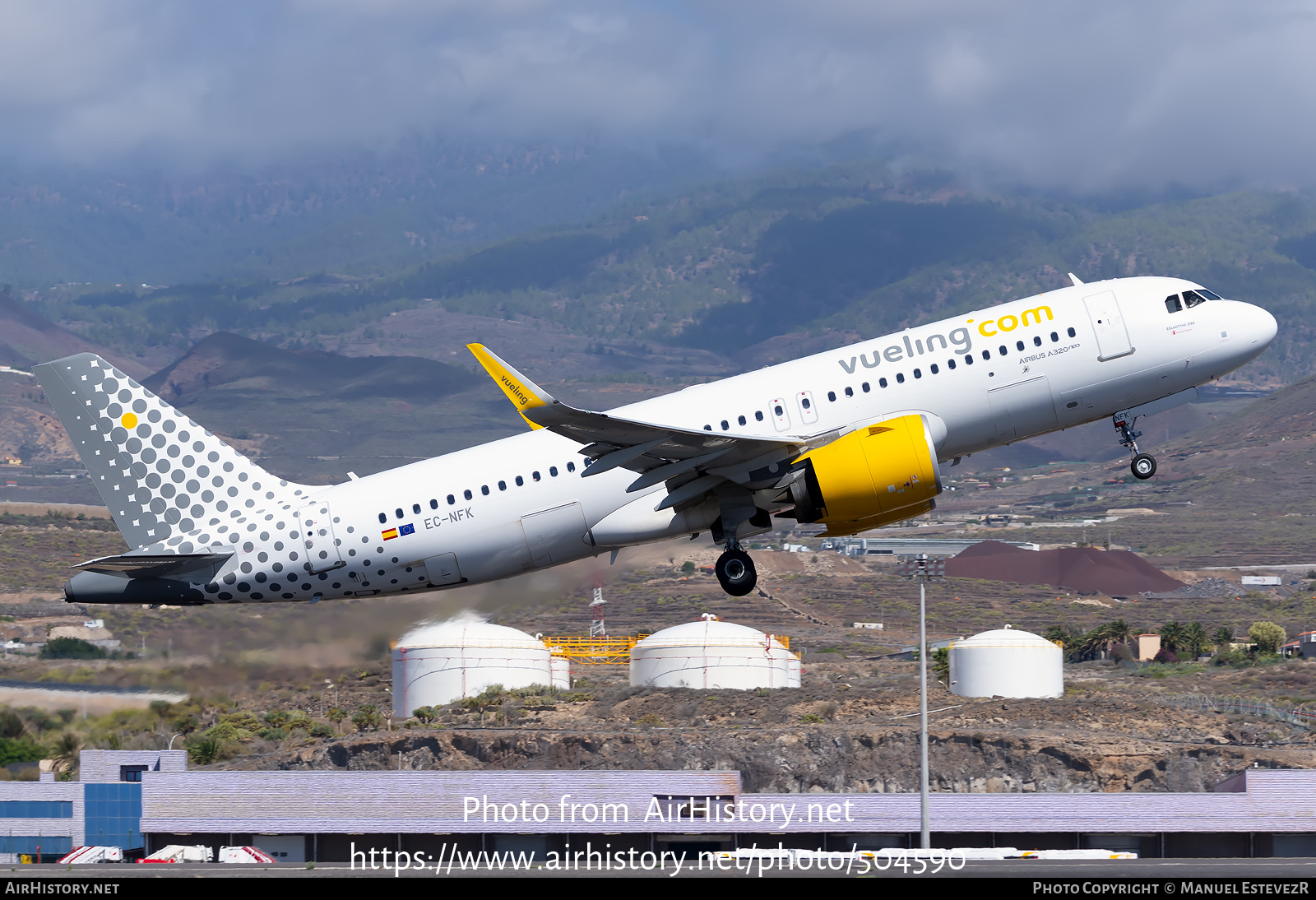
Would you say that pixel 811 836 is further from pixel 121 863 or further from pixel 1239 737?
pixel 1239 737

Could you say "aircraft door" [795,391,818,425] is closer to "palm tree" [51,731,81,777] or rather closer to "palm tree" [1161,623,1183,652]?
"palm tree" [51,731,81,777]

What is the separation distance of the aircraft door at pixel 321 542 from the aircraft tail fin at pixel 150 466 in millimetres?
1260

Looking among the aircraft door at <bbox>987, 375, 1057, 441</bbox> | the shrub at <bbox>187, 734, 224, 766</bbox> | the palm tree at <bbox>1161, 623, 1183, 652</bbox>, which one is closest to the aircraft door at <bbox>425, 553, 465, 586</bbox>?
the aircraft door at <bbox>987, 375, 1057, 441</bbox>

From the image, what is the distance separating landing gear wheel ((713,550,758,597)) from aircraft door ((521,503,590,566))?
145 inches

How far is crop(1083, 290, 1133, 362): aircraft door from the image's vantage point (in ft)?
133

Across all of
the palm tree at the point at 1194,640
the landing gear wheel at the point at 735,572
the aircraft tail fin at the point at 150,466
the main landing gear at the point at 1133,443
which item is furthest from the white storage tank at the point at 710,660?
the landing gear wheel at the point at 735,572

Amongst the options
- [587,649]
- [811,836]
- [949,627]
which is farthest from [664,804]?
[949,627]

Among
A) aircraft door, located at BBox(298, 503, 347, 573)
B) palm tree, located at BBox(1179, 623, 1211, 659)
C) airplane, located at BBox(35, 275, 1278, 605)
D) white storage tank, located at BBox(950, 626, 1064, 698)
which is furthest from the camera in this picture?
palm tree, located at BBox(1179, 623, 1211, 659)

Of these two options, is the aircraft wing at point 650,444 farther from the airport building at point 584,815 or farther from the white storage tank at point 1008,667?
the white storage tank at point 1008,667

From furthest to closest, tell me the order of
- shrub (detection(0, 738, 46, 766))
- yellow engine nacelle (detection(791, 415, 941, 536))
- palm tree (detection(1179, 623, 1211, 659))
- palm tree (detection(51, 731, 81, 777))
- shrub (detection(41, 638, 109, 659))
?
palm tree (detection(1179, 623, 1211, 659))
shrub (detection(0, 738, 46, 766))
palm tree (detection(51, 731, 81, 777))
shrub (detection(41, 638, 109, 659))
yellow engine nacelle (detection(791, 415, 941, 536))

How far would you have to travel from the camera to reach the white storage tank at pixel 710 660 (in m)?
102

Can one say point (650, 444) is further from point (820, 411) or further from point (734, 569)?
point (820, 411)

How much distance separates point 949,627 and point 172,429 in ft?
438

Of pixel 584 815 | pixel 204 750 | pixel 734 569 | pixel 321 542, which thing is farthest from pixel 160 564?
pixel 204 750
